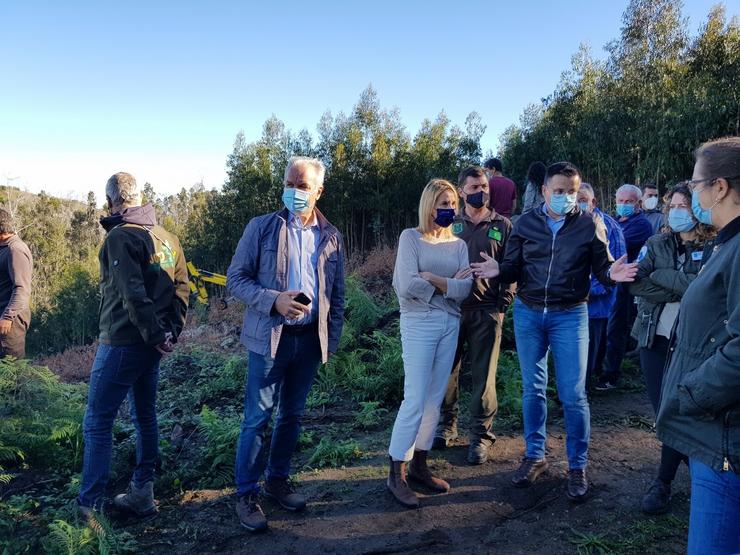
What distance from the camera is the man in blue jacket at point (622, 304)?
617cm

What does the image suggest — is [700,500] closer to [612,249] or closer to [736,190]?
[736,190]

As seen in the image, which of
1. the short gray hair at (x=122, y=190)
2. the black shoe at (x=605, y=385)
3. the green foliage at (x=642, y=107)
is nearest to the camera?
the short gray hair at (x=122, y=190)

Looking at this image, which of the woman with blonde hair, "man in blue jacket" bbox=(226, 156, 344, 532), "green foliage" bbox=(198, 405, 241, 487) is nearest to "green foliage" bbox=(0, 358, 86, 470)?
"green foliage" bbox=(198, 405, 241, 487)

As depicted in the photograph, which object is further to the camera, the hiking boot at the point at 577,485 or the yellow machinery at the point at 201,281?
the yellow machinery at the point at 201,281

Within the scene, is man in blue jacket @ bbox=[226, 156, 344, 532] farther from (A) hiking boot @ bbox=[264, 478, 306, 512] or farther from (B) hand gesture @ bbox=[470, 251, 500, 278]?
(B) hand gesture @ bbox=[470, 251, 500, 278]

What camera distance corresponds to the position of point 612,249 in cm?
563

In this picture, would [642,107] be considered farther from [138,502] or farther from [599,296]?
[138,502]

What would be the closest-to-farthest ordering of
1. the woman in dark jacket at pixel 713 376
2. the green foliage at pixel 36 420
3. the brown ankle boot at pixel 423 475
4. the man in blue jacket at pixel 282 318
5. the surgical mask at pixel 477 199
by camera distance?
the woman in dark jacket at pixel 713 376 < the man in blue jacket at pixel 282 318 < the brown ankle boot at pixel 423 475 < the surgical mask at pixel 477 199 < the green foliage at pixel 36 420

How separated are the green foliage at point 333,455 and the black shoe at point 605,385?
3213 millimetres

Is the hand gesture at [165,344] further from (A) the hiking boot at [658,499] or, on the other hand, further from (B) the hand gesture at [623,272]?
(A) the hiking boot at [658,499]

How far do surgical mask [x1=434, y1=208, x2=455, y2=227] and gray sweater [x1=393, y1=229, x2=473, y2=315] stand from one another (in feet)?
0.52

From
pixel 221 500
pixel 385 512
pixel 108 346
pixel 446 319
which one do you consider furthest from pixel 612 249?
pixel 108 346

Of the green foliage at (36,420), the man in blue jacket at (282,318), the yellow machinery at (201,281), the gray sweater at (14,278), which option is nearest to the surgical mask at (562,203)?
the man in blue jacket at (282,318)

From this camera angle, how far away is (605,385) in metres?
6.18
